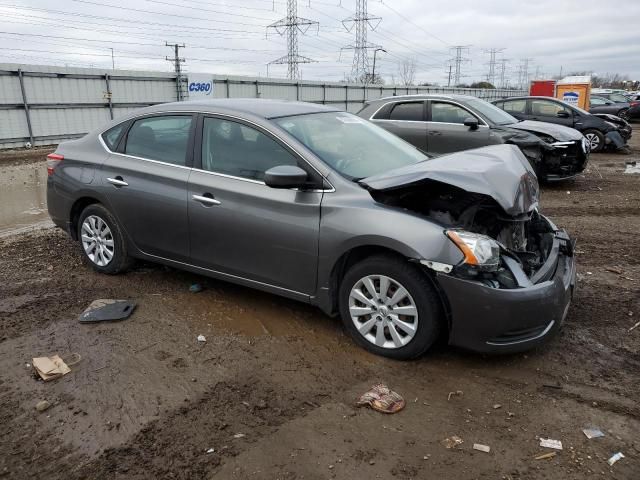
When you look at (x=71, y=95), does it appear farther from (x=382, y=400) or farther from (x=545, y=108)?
(x=382, y=400)

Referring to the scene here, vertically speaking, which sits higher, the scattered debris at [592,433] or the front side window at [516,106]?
the front side window at [516,106]

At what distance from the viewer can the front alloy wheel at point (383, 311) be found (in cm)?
350

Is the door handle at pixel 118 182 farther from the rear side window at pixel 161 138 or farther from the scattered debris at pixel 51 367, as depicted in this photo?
the scattered debris at pixel 51 367

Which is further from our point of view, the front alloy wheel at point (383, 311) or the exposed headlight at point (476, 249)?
the front alloy wheel at point (383, 311)

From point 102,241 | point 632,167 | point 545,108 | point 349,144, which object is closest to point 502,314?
point 349,144

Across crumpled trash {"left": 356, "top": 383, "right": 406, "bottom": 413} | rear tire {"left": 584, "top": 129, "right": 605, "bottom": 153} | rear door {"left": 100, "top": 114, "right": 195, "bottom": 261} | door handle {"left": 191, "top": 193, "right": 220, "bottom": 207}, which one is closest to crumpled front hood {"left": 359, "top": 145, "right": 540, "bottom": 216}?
door handle {"left": 191, "top": 193, "right": 220, "bottom": 207}

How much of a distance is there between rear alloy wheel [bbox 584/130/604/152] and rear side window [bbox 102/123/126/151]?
1312 cm

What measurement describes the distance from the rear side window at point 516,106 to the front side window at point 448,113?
4.46 meters

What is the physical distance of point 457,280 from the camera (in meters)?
3.29

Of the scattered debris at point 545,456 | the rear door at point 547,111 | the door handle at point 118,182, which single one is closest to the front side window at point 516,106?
the rear door at point 547,111

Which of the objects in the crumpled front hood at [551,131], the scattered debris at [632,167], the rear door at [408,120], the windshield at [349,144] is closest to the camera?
the windshield at [349,144]

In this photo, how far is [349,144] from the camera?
437 centimetres

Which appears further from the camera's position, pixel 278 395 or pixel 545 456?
pixel 278 395

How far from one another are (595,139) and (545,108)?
244cm
